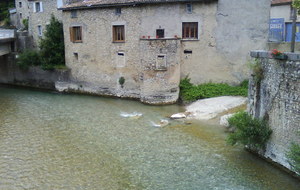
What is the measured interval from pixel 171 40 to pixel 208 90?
3972mm

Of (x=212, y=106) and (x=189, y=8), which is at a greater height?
(x=189, y=8)

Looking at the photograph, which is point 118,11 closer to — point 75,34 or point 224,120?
point 75,34

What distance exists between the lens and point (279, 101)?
1090 cm

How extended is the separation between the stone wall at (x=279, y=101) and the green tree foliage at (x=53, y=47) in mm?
18327

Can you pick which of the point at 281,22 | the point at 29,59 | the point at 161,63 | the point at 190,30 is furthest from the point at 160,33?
the point at 29,59

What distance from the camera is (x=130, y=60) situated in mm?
22516

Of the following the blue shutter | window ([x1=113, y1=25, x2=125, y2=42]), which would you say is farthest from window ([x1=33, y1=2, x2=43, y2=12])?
the blue shutter

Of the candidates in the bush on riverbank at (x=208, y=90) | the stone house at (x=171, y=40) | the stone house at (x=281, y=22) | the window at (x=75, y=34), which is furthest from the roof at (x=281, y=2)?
the window at (x=75, y=34)

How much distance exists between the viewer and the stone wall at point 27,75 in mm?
26594

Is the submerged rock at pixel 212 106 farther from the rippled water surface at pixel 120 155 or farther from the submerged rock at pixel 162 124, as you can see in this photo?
the submerged rock at pixel 162 124

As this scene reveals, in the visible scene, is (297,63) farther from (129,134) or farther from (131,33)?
(131,33)

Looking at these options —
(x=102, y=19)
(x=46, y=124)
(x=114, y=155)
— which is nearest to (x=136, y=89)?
(x=102, y=19)

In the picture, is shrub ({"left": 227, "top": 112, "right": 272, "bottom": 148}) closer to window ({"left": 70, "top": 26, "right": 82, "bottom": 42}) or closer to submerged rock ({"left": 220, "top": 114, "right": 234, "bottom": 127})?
submerged rock ({"left": 220, "top": 114, "right": 234, "bottom": 127})

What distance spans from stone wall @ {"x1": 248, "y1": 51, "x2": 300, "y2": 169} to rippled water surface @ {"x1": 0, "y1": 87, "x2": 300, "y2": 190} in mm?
935
